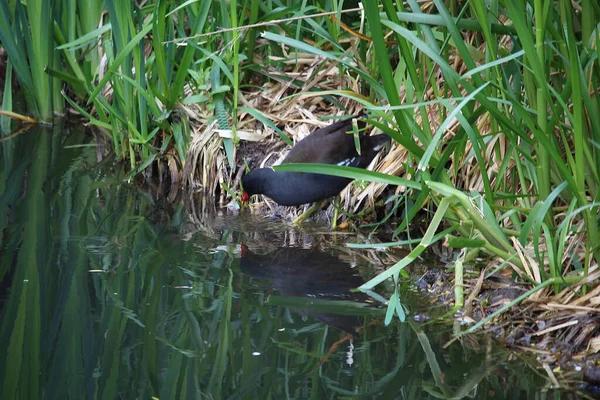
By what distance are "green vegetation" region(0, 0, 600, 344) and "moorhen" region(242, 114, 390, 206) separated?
14cm

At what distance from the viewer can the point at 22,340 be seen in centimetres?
231

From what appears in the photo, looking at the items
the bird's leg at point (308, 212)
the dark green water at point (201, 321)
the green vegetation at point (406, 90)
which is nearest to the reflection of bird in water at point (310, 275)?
the dark green water at point (201, 321)

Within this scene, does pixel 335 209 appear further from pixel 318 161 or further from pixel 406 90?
pixel 406 90

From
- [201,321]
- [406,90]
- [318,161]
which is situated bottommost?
[201,321]

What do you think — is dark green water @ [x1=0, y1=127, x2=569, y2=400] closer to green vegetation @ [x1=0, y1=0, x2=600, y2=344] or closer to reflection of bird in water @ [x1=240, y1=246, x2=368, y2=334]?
reflection of bird in water @ [x1=240, y1=246, x2=368, y2=334]

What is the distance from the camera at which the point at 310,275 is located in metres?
2.96

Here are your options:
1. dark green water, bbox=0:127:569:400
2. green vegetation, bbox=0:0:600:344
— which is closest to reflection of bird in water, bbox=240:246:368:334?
dark green water, bbox=0:127:569:400

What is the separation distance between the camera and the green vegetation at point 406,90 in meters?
2.30

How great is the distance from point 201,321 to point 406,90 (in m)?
1.12

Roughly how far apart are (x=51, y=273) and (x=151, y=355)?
2.59ft

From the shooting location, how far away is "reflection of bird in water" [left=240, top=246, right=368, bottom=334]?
8.40ft

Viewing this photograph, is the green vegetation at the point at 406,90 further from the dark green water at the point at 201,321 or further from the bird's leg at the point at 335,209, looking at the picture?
the dark green water at the point at 201,321

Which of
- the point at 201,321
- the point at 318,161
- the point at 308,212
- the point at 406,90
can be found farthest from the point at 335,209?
the point at 201,321

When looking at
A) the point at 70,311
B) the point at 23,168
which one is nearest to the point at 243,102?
the point at 23,168
